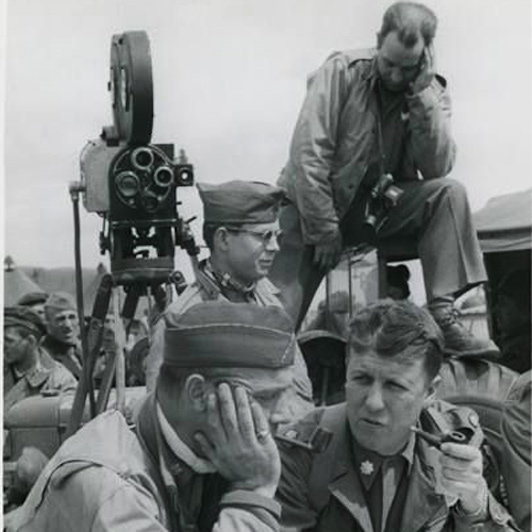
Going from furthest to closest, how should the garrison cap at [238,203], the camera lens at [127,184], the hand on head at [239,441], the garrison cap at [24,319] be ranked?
the garrison cap at [24,319] → the garrison cap at [238,203] → the camera lens at [127,184] → the hand on head at [239,441]

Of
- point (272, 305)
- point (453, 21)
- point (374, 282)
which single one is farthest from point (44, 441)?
point (453, 21)

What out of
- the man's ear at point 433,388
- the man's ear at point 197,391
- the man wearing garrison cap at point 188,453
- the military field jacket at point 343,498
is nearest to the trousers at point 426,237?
the man's ear at point 433,388

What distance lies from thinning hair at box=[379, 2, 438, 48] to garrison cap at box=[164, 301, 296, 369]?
2.81 feet

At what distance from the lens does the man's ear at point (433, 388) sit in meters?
3.25

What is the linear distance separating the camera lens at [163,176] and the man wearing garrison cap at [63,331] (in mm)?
369

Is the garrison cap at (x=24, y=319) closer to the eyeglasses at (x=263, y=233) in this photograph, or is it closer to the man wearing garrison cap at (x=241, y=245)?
the man wearing garrison cap at (x=241, y=245)

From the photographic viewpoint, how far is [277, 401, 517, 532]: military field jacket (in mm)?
3027

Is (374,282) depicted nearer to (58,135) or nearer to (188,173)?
(188,173)

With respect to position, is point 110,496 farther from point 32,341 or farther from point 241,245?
point 32,341

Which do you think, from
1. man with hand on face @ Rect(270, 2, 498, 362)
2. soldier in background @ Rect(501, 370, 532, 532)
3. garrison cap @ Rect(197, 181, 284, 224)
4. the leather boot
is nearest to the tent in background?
garrison cap @ Rect(197, 181, 284, 224)

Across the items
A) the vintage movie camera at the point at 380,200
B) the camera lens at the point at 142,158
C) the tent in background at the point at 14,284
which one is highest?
the camera lens at the point at 142,158

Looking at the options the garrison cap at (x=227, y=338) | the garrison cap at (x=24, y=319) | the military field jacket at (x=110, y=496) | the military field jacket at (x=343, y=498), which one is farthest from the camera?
the garrison cap at (x=24, y=319)

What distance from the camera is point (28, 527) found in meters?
2.47

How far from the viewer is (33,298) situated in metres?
3.33
